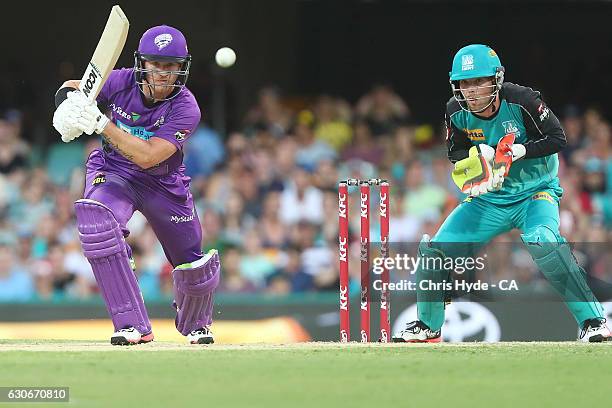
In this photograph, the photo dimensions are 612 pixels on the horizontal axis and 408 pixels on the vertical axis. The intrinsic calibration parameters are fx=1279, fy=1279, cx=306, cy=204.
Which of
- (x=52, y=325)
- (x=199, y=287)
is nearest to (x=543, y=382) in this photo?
(x=199, y=287)

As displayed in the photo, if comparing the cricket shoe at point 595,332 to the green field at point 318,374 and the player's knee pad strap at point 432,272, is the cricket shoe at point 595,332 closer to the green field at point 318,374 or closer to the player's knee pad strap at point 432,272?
the green field at point 318,374

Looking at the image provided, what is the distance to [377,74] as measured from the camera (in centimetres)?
1583

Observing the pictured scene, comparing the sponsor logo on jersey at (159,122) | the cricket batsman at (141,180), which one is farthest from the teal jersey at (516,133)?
the sponsor logo on jersey at (159,122)

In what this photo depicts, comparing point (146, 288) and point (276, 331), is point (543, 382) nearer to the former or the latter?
point (276, 331)

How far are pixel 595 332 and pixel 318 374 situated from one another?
2.15 metres

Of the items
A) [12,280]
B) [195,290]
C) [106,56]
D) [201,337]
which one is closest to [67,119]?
[106,56]

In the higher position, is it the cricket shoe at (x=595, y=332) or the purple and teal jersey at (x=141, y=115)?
the purple and teal jersey at (x=141, y=115)

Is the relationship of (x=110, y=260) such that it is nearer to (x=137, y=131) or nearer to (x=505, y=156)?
(x=137, y=131)

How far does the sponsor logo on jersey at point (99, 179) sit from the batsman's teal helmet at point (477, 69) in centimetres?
206

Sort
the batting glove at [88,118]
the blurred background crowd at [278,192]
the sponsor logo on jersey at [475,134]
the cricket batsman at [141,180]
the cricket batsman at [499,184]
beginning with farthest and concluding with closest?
1. the blurred background crowd at [278,192]
2. the sponsor logo on jersey at [475,134]
3. the cricket batsman at [499,184]
4. the cricket batsman at [141,180]
5. the batting glove at [88,118]

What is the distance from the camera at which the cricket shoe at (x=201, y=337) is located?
7574mm

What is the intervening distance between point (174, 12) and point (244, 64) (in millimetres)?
1035

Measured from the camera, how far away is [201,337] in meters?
7.58

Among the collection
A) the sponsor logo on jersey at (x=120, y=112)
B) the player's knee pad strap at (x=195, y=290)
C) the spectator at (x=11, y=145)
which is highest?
the spectator at (x=11, y=145)
